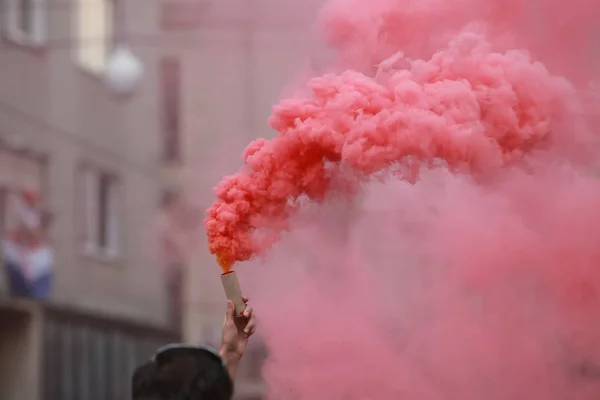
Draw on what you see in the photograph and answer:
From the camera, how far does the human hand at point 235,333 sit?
4873 millimetres

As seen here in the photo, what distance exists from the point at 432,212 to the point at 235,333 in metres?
3.75

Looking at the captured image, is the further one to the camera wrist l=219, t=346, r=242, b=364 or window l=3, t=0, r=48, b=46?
window l=3, t=0, r=48, b=46

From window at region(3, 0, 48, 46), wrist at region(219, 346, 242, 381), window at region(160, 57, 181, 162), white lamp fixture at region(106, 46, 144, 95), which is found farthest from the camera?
window at region(160, 57, 181, 162)

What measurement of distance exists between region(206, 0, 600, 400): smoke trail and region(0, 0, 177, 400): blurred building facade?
1078 centimetres

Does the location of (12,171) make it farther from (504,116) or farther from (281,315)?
(504,116)

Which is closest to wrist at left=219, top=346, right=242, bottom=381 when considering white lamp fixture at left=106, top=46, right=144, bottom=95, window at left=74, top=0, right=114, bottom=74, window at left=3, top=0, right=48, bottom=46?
window at left=3, top=0, right=48, bottom=46

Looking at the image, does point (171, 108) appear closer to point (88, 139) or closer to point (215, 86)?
point (215, 86)

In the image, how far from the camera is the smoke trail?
616 cm

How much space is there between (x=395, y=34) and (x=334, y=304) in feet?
7.57

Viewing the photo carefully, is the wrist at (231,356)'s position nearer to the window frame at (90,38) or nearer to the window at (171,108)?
the window frame at (90,38)

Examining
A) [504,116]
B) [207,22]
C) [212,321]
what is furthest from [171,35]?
[504,116]

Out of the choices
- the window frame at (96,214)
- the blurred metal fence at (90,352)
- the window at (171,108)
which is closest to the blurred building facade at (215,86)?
the window at (171,108)

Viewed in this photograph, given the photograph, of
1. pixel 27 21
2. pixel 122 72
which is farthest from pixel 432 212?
pixel 27 21

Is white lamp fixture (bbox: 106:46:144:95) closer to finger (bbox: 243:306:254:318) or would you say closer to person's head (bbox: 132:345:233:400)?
finger (bbox: 243:306:254:318)
